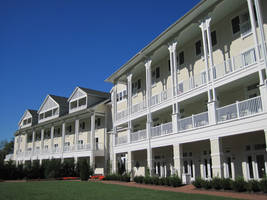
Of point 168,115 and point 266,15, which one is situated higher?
point 266,15

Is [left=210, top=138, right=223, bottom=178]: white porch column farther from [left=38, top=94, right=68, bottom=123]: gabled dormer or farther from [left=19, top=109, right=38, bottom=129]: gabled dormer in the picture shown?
[left=19, top=109, right=38, bottom=129]: gabled dormer

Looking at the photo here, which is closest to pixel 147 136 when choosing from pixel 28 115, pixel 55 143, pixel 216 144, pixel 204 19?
pixel 216 144

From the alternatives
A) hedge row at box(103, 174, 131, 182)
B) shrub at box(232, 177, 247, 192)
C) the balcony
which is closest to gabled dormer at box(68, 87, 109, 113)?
hedge row at box(103, 174, 131, 182)

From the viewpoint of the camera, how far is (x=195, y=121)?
19.0m

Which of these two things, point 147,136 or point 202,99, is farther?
point 147,136

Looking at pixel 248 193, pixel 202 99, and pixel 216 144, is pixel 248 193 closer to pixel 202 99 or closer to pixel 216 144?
pixel 216 144

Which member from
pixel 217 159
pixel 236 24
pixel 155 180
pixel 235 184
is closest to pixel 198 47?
pixel 236 24

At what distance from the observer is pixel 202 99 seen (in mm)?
21672

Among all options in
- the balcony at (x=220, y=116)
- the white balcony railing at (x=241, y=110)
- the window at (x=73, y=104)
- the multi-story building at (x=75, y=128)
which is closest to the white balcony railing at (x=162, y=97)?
the balcony at (x=220, y=116)

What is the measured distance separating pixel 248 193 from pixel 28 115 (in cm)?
5280

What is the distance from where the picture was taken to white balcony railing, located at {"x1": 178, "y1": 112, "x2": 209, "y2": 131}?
60.0 ft

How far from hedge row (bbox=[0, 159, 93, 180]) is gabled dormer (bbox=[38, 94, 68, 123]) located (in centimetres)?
1376

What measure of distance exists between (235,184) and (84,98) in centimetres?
3203

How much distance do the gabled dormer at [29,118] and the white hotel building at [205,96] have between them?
29061mm
